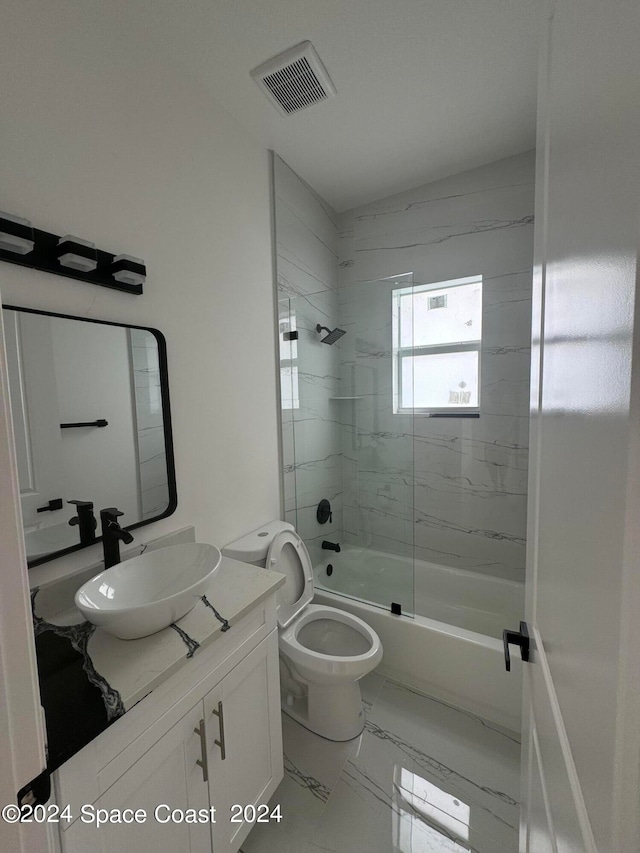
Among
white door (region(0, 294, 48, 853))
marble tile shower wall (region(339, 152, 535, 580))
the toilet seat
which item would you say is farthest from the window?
white door (region(0, 294, 48, 853))

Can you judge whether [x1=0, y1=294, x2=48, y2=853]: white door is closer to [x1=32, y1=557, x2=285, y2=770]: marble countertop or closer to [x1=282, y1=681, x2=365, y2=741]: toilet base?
[x1=32, y1=557, x2=285, y2=770]: marble countertop

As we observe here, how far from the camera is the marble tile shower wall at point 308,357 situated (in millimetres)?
2062

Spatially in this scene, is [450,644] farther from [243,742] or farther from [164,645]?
[164,645]

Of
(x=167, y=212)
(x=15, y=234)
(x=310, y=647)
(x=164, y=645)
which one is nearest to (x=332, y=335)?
(x=167, y=212)

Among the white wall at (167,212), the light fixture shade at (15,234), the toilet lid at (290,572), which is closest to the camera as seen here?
the light fixture shade at (15,234)

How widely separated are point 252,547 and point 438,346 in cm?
184

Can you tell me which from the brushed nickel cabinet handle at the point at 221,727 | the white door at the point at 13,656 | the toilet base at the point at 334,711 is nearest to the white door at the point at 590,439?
the white door at the point at 13,656

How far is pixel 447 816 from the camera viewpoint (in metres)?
1.25

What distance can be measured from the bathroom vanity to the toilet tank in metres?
0.30

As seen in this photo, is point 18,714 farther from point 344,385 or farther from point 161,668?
point 344,385

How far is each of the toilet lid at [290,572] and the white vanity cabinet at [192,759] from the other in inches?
16.3

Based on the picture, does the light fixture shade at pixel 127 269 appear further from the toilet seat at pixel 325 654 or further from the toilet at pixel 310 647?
the toilet seat at pixel 325 654

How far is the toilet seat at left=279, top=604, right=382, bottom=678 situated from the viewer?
1.42 m

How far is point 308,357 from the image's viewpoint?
90.0 inches
